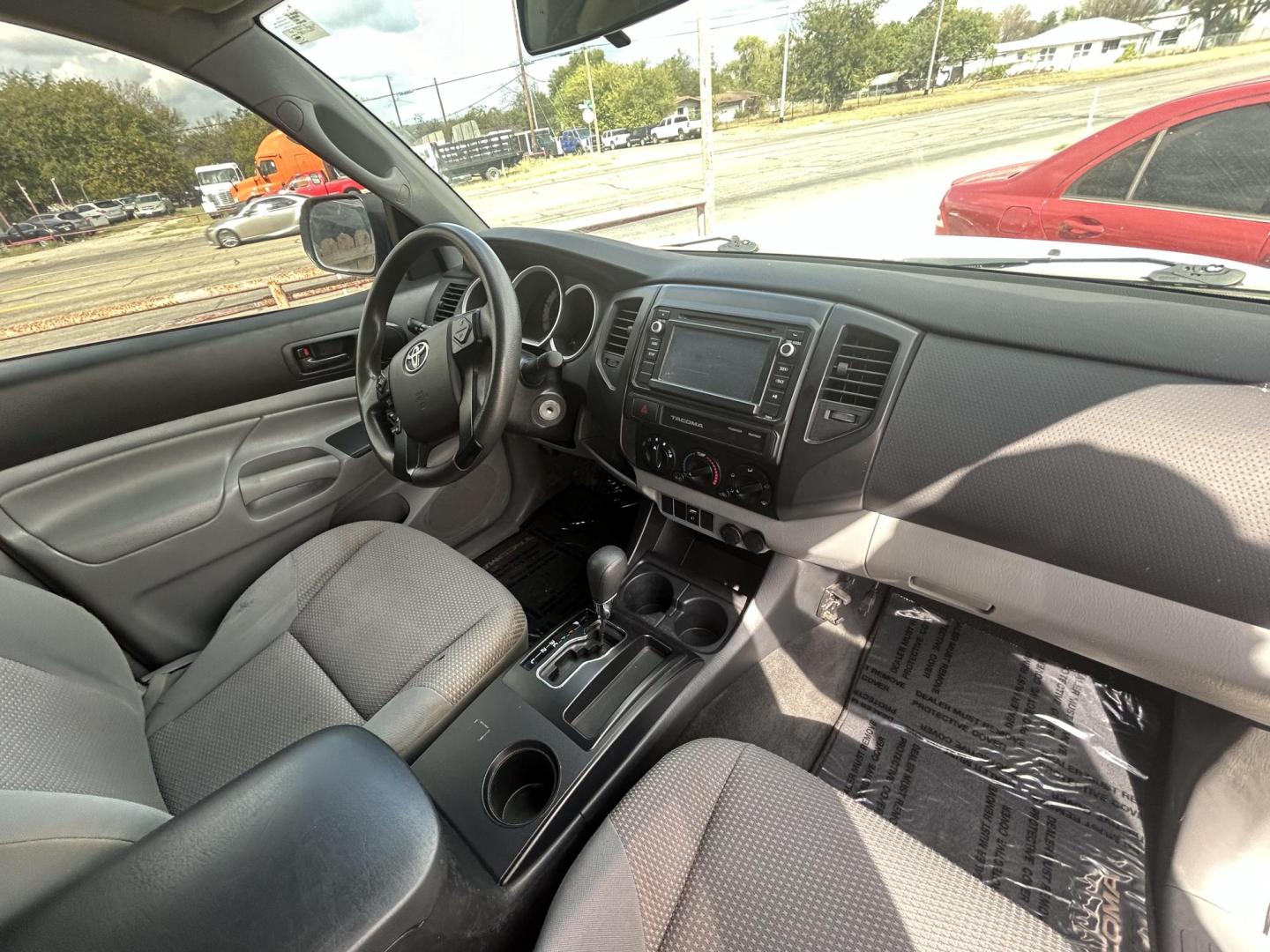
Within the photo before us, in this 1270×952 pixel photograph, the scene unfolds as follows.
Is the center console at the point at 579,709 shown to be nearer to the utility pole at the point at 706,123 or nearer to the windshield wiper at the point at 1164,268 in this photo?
the windshield wiper at the point at 1164,268

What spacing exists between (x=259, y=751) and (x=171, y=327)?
1322mm

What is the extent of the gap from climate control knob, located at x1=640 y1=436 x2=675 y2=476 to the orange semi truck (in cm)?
126

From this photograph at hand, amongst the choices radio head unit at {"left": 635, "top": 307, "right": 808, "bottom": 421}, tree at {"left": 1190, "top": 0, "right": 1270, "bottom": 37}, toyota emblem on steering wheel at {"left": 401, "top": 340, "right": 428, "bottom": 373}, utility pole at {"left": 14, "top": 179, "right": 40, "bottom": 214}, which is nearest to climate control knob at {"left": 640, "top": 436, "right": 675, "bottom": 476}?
radio head unit at {"left": 635, "top": 307, "right": 808, "bottom": 421}

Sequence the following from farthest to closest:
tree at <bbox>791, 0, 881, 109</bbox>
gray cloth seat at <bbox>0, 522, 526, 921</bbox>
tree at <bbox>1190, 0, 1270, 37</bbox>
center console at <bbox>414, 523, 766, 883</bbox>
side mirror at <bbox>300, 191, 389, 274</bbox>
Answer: side mirror at <bbox>300, 191, 389, 274</bbox> < tree at <bbox>791, 0, 881, 109</bbox> < center console at <bbox>414, 523, 766, 883</bbox> < tree at <bbox>1190, 0, 1270, 37</bbox> < gray cloth seat at <bbox>0, 522, 526, 921</bbox>

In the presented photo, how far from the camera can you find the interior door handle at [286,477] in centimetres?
185

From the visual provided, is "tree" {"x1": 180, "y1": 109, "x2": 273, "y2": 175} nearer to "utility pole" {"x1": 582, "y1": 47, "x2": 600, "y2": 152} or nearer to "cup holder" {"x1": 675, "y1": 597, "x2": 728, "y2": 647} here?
"utility pole" {"x1": 582, "y1": 47, "x2": 600, "y2": 152}

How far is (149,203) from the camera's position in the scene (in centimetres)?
182

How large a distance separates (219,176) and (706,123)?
58.0 inches

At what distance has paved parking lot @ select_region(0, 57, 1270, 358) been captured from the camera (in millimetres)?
1328

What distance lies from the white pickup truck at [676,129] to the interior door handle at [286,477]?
1.45 m

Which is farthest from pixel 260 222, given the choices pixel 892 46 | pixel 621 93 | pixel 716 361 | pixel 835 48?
pixel 892 46

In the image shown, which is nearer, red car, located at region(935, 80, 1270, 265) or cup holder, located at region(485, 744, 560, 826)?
red car, located at region(935, 80, 1270, 265)

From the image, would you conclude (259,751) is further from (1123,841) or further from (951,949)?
(1123,841)

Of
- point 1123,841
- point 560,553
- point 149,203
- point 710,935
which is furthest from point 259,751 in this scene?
point 1123,841
